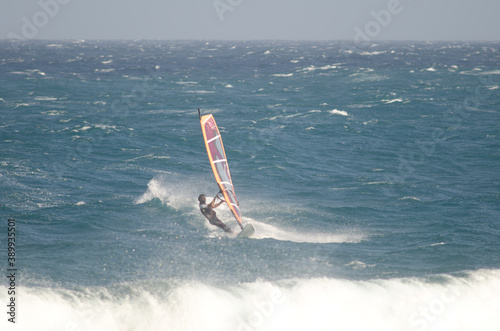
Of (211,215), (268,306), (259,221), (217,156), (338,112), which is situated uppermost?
(217,156)

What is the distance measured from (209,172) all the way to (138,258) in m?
9.58

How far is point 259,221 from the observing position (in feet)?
52.1

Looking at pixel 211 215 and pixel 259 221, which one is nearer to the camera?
pixel 211 215

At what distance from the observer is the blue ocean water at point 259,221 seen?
36.5 ft

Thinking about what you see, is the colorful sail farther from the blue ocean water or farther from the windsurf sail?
the blue ocean water

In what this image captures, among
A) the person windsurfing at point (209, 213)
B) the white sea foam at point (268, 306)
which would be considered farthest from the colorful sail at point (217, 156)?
the white sea foam at point (268, 306)

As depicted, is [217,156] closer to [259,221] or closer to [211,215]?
[211,215]

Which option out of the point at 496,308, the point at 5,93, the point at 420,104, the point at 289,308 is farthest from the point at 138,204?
the point at 5,93

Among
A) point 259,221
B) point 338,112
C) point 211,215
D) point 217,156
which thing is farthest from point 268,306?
point 338,112

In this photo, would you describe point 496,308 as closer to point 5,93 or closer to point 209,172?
point 209,172

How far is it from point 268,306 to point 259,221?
4918mm

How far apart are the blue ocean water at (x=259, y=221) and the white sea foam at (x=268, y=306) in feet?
0.11

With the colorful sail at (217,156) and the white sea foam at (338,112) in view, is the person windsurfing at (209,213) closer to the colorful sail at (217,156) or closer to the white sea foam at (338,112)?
the colorful sail at (217,156)

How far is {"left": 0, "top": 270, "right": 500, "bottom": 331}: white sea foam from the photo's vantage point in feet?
34.2
